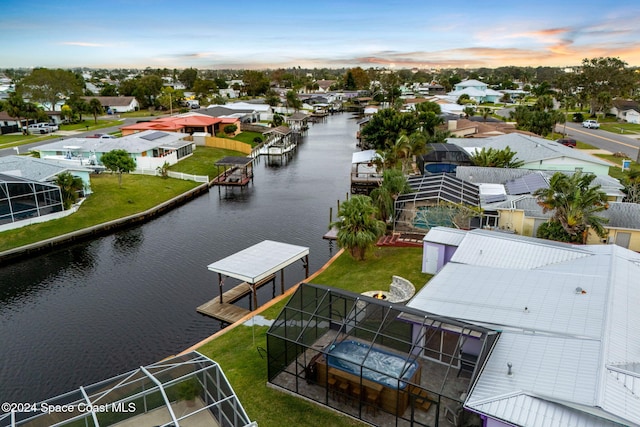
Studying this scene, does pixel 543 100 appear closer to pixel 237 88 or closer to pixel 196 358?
pixel 196 358

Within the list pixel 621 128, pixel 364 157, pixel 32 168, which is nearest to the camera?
pixel 32 168

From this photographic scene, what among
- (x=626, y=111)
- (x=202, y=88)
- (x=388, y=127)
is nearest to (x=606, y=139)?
(x=626, y=111)

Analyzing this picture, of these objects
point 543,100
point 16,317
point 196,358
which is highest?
point 543,100

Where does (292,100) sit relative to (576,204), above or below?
above

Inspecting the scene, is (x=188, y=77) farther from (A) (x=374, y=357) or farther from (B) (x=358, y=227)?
(A) (x=374, y=357)

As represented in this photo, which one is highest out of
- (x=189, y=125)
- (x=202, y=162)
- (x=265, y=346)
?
(x=189, y=125)

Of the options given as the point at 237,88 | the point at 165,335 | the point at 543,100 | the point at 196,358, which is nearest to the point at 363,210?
the point at 165,335

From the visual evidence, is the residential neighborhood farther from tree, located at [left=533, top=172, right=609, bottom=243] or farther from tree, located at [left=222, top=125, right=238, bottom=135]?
tree, located at [left=222, top=125, right=238, bottom=135]
